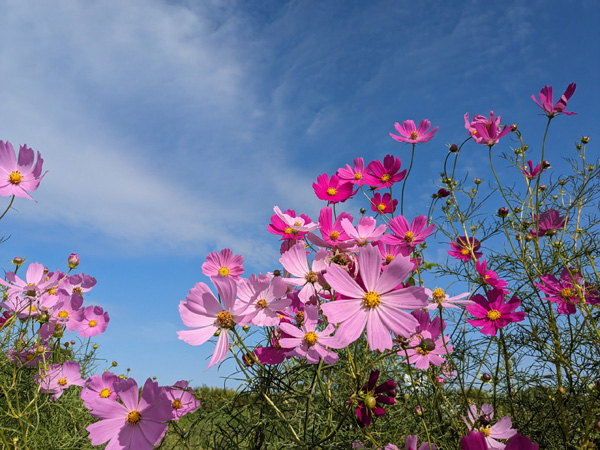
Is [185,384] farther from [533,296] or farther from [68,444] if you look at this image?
[533,296]

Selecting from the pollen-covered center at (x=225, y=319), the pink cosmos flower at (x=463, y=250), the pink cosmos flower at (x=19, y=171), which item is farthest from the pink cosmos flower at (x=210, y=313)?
the pink cosmos flower at (x=463, y=250)

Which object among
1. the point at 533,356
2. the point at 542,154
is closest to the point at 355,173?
the point at 542,154

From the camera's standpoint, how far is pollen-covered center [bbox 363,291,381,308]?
0.89 m

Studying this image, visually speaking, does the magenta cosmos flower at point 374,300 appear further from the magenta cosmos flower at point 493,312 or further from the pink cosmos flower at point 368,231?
the magenta cosmos flower at point 493,312

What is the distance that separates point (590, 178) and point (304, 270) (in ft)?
5.14

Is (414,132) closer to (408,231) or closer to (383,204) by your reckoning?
(383,204)

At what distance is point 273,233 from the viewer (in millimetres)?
1414

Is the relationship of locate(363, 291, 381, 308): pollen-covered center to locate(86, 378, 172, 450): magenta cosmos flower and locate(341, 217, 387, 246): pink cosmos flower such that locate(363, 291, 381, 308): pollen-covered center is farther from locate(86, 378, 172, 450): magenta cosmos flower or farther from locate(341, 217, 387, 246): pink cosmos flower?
locate(86, 378, 172, 450): magenta cosmos flower

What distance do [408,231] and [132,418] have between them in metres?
0.93

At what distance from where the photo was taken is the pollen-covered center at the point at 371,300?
34.9 inches

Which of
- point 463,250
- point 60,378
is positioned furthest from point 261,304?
point 60,378

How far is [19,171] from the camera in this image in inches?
59.7

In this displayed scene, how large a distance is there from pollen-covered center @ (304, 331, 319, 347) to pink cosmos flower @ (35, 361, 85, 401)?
1.12 m

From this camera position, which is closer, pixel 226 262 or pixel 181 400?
pixel 181 400
